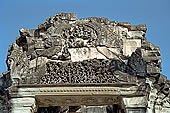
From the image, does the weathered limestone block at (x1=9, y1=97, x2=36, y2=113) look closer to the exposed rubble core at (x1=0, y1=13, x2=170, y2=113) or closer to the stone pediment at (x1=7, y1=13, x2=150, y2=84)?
the exposed rubble core at (x1=0, y1=13, x2=170, y2=113)

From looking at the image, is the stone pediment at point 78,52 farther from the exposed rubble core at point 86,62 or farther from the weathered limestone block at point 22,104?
the weathered limestone block at point 22,104

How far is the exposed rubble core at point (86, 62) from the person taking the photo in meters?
9.73

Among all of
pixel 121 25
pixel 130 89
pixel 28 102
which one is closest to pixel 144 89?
pixel 130 89

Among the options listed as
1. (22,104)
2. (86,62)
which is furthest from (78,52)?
(22,104)

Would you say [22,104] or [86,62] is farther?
[86,62]

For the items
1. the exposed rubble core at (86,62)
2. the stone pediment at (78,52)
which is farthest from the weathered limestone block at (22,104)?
the stone pediment at (78,52)

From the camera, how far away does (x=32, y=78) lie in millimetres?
9953

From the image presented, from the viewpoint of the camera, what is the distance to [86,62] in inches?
404

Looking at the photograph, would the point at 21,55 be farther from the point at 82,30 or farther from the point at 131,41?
the point at 131,41

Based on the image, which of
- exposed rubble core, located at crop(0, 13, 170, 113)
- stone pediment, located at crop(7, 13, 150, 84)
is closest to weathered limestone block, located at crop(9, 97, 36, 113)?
exposed rubble core, located at crop(0, 13, 170, 113)

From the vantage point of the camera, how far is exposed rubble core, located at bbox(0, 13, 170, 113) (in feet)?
31.9

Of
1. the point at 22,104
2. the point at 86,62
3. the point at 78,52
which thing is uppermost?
the point at 78,52

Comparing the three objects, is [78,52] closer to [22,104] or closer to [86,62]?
[86,62]

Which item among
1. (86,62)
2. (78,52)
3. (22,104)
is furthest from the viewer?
(78,52)
